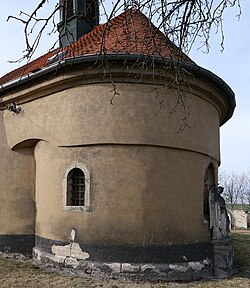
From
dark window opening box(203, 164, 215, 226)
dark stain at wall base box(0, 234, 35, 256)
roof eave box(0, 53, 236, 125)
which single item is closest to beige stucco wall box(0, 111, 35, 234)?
dark stain at wall base box(0, 234, 35, 256)

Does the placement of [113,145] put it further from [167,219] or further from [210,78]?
[210,78]

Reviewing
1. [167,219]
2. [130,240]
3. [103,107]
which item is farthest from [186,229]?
[103,107]

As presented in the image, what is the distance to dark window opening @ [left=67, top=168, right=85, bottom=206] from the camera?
335 inches

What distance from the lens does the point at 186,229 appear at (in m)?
8.31

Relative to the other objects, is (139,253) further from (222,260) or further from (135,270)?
(222,260)

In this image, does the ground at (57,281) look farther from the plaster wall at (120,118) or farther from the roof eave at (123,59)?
the roof eave at (123,59)

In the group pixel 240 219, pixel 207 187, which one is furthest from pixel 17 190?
pixel 240 219

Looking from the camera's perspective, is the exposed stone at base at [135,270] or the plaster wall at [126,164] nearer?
the exposed stone at base at [135,270]

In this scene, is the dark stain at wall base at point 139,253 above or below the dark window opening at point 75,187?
below

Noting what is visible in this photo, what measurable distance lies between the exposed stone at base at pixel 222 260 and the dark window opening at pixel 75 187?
3774 millimetres

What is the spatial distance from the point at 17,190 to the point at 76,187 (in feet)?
7.42

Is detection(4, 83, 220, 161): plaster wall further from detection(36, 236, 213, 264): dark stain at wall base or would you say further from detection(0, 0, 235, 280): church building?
detection(36, 236, 213, 264): dark stain at wall base

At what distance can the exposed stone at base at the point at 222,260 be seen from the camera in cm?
854

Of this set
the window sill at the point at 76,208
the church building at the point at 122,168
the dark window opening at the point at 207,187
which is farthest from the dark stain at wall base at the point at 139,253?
the dark window opening at the point at 207,187
